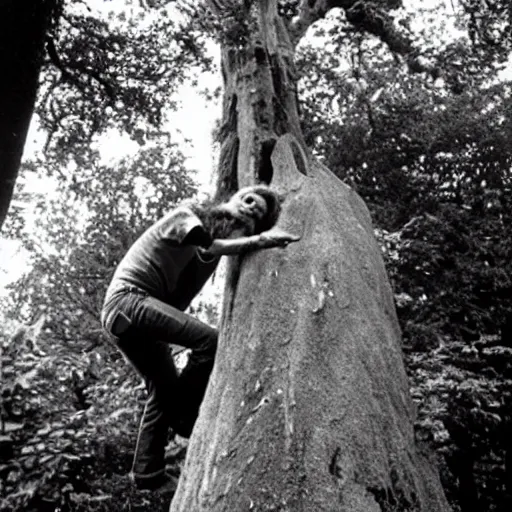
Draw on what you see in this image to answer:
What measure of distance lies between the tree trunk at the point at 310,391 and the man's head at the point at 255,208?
168 mm

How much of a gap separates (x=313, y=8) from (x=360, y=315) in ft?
24.4

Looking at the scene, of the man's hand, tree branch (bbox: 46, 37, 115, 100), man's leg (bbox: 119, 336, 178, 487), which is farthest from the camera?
tree branch (bbox: 46, 37, 115, 100)

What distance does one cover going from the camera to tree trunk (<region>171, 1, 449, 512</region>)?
5.68 ft

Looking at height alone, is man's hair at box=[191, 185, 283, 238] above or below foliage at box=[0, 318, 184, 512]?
above

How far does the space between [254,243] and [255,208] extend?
1.56 feet

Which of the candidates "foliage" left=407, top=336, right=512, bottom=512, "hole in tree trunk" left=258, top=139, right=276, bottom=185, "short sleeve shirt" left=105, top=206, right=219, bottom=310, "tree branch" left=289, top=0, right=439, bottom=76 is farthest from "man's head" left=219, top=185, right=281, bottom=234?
"tree branch" left=289, top=0, right=439, bottom=76

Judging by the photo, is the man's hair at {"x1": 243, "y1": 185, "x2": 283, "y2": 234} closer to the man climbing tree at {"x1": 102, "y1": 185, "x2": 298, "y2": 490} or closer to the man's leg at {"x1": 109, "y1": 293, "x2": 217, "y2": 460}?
the man climbing tree at {"x1": 102, "y1": 185, "x2": 298, "y2": 490}

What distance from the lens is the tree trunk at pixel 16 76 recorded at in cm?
341

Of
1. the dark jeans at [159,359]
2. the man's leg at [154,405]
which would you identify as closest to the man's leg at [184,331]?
the dark jeans at [159,359]

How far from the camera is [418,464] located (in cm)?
205

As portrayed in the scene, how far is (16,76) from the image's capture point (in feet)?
12.2

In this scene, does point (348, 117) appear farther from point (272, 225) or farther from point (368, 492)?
point (368, 492)

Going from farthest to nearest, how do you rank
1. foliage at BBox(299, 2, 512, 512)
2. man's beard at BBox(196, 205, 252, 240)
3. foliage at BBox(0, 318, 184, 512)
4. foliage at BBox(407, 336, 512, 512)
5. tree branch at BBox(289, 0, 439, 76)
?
tree branch at BBox(289, 0, 439, 76) → foliage at BBox(299, 2, 512, 512) → foliage at BBox(407, 336, 512, 512) → foliage at BBox(0, 318, 184, 512) → man's beard at BBox(196, 205, 252, 240)

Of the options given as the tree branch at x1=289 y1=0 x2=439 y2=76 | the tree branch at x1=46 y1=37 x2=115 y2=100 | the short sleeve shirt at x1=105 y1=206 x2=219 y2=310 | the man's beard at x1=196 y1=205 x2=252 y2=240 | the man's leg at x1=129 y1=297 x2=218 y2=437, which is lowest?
the man's leg at x1=129 y1=297 x2=218 y2=437
